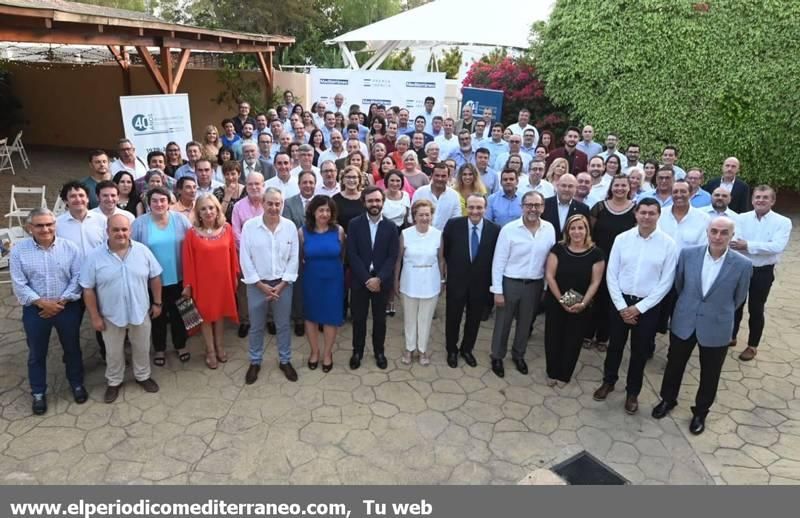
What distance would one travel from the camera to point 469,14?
15969 millimetres

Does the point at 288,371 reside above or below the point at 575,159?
below

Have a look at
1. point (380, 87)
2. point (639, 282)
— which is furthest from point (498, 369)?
point (380, 87)

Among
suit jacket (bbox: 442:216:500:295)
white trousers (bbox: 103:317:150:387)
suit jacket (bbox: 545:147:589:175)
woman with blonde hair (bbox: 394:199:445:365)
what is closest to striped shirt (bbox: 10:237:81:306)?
white trousers (bbox: 103:317:150:387)

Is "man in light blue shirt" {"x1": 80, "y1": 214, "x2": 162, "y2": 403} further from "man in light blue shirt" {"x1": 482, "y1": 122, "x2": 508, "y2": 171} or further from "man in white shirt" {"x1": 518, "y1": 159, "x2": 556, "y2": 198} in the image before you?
"man in light blue shirt" {"x1": 482, "y1": 122, "x2": 508, "y2": 171}

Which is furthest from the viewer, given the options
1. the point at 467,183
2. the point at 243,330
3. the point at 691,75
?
the point at 691,75

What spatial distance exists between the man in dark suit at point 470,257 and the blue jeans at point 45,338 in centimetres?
322

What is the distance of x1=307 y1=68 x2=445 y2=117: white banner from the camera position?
13.9 meters

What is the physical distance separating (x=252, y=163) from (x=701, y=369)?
5.56 meters

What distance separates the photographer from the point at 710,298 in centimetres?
438

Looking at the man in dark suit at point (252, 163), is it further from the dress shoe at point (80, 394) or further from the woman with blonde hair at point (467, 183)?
the dress shoe at point (80, 394)

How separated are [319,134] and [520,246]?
15.8 ft

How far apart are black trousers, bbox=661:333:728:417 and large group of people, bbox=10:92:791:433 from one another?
13mm

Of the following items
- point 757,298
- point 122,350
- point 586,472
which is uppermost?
point 757,298

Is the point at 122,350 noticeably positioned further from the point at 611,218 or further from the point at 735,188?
the point at 735,188
